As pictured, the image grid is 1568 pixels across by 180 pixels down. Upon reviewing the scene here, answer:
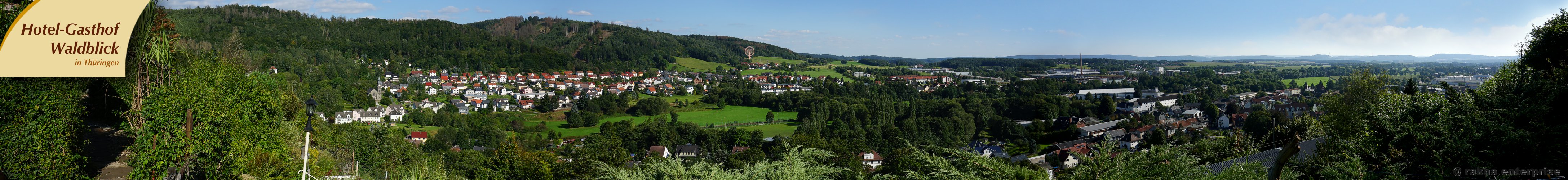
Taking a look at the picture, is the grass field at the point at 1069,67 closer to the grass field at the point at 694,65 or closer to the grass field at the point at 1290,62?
the grass field at the point at 1290,62

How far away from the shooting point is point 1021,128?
117 ft

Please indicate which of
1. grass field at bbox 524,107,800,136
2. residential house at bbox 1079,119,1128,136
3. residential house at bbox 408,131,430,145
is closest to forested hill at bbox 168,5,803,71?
residential house at bbox 408,131,430,145

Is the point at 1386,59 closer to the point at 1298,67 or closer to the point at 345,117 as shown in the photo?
the point at 1298,67

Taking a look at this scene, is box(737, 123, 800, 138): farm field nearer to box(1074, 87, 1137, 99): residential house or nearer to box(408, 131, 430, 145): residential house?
box(408, 131, 430, 145): residential house

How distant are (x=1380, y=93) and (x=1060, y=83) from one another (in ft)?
163

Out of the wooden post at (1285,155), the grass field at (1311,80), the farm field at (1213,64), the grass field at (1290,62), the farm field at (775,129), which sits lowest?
the farm field at (775,129)

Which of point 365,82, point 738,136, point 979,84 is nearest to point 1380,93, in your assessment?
point 738,136

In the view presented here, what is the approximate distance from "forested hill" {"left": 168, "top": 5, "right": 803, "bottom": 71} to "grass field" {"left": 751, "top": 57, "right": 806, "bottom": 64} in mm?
1895

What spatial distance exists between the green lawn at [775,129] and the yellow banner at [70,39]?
2915 cm

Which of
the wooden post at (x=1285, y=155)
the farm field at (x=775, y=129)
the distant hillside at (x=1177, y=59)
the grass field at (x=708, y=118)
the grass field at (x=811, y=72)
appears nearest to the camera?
the wooden post at (x=1285, y=155)

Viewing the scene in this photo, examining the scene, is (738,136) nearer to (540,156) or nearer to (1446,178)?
(540,156)

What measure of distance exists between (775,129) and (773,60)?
50198 mm

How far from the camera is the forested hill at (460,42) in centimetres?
5045

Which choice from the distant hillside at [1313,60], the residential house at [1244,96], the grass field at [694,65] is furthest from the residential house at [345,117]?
the distant hillside at [1313,60]
